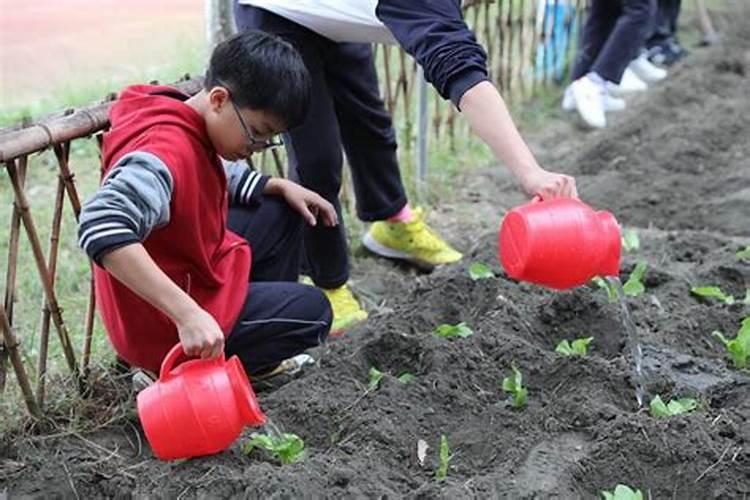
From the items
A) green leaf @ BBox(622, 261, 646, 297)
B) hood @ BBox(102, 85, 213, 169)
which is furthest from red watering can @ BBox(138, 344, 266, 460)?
green leaf @ BBox(622, 261, 646, 297)

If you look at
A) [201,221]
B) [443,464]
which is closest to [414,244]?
[201,221]

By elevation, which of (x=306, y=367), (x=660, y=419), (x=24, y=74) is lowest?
(x=24, y=74)

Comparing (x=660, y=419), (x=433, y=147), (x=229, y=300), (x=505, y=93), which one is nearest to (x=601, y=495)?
(x=660, y=419)

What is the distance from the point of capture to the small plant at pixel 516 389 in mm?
2639

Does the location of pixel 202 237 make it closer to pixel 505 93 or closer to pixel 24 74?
pixel 505 93

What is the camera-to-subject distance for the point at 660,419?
242 cm

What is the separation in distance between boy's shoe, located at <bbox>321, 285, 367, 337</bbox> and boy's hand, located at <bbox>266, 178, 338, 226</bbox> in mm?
437

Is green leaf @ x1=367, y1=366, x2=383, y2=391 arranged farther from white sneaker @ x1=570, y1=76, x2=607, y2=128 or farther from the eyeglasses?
white sneaker @ x1=570, y1=76, x2=607, y2=128

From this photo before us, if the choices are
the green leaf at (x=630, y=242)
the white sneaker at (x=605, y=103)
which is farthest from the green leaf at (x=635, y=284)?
the white sneaker at (x=605, y=103)

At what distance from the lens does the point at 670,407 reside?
2529mm

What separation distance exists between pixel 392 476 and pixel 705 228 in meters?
2.28

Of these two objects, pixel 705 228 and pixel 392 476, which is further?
pixel 705 228

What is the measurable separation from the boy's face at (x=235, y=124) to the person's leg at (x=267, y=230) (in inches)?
20.8

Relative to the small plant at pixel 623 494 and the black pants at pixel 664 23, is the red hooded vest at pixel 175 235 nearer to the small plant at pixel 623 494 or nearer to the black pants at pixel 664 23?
the small plant at pixel 623 494
